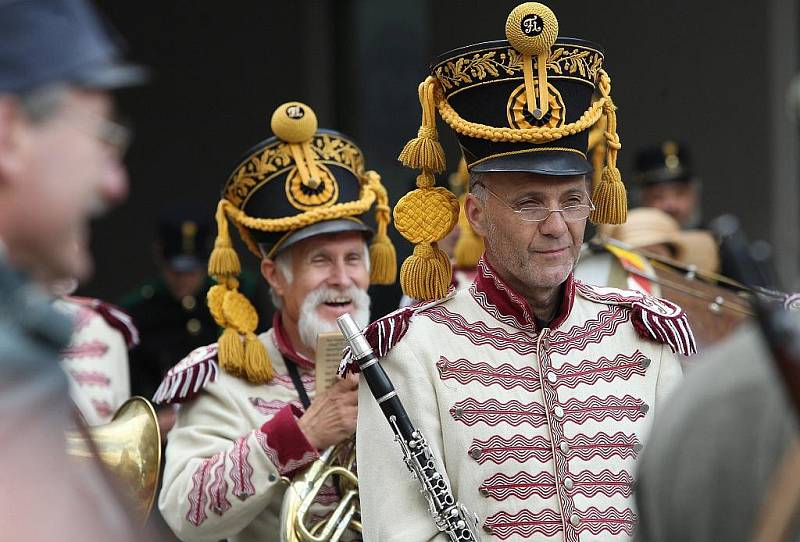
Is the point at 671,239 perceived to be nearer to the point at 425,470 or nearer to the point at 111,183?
the point at 425,470

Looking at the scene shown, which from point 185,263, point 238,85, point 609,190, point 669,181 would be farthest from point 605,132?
point 238,85

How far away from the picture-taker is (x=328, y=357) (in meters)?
4.28

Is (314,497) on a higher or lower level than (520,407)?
lower

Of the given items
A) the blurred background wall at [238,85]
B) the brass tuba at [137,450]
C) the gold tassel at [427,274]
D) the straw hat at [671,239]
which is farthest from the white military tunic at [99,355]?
the blurred background wall at [238,85]

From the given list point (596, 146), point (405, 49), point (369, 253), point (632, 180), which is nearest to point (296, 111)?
point (369, 253)

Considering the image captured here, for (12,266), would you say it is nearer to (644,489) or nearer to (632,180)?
(644,489)

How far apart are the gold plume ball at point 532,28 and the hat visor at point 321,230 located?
1135mm

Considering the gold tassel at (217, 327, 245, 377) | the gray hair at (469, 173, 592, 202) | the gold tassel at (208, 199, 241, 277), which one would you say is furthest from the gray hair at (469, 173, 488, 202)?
the gold tassel at (208, 199, 241, 277)

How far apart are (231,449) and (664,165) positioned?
4.19 metres

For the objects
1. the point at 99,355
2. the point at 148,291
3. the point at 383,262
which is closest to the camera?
the point at 383,262

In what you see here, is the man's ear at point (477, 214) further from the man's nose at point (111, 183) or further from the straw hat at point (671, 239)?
the straw hat at point (671, 239)

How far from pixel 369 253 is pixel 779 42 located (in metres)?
4.00

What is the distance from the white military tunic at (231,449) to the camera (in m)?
4.18

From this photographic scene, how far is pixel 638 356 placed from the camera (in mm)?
3580
